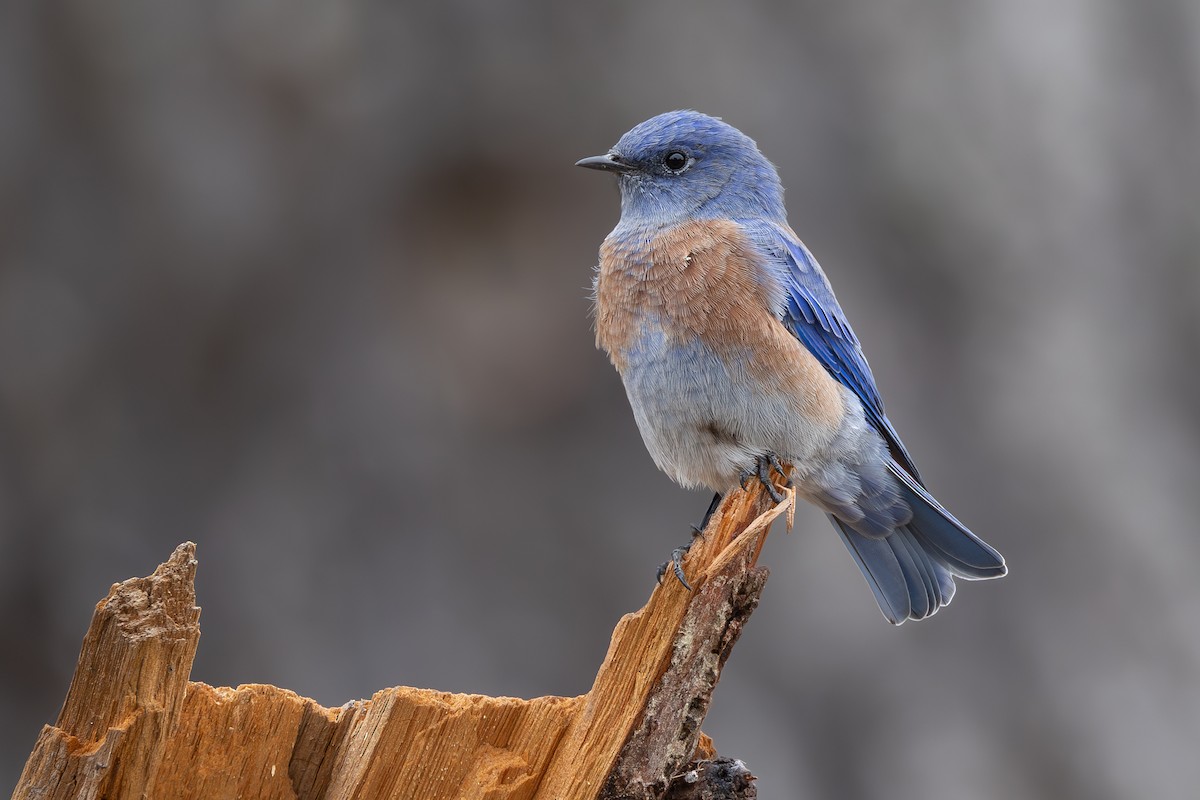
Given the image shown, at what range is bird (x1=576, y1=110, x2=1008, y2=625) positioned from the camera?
3758mm

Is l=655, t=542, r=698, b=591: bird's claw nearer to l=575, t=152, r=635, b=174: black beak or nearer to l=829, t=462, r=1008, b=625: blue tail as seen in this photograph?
l=829, t=462, r=1008, b=625: blue tail

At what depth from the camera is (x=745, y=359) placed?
3734 millimetres

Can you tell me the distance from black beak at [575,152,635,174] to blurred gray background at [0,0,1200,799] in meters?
1.03

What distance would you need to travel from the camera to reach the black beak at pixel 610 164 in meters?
4.36

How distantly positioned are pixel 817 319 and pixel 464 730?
6.64 ft

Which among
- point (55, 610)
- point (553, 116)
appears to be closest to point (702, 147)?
point (553, 116)

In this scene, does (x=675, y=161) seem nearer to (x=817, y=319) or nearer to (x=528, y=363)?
(x=817, y=319)

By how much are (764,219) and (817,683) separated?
2.32 m

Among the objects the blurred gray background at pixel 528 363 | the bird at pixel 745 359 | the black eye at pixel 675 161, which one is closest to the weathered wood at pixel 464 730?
the bird at pixel 745 359

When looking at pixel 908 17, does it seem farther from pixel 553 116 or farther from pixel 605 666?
pixel 605 666

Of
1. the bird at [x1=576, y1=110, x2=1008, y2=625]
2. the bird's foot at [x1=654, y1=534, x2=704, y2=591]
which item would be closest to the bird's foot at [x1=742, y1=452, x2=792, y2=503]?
the bird at [x1=576, y1=110, x2=1008, y2=625]

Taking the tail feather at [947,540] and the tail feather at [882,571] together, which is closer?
the tail feather at [947,540]

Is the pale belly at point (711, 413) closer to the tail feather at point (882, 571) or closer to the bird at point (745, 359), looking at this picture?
the bird at point (745, 359)

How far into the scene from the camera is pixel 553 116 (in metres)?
5.39
